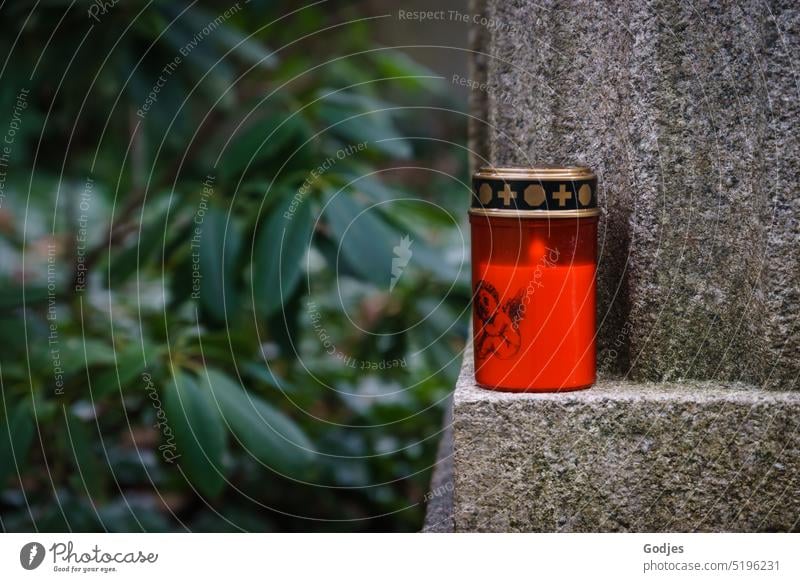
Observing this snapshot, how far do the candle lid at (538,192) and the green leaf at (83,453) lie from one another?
0.88m

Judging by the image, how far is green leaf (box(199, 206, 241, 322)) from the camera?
64.6 inches

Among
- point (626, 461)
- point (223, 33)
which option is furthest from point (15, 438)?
point (626, 461)

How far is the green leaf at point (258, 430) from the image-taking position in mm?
1448

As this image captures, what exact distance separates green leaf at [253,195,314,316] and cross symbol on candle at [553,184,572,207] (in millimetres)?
662

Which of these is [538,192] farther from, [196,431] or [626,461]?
[196,431]

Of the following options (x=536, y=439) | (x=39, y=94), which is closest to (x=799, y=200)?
(x=536, y=439)

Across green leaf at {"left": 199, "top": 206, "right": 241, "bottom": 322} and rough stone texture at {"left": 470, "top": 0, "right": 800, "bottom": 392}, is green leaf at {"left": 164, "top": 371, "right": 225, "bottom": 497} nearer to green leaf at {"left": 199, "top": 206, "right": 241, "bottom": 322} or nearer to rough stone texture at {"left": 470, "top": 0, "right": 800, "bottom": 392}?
green leaf at {"left": 199, "top": 206, "right": 241, "bottom": 322}

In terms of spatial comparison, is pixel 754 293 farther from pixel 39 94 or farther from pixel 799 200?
pixel 39 94

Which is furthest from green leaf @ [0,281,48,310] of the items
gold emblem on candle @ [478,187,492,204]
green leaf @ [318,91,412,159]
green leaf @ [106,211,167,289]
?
gold emblem on candle @ [478,187,492,204]

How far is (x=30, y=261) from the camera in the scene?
11.8ft

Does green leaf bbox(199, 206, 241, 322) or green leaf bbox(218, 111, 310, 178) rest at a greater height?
green leaf bbox(218, 111, 310, 178)

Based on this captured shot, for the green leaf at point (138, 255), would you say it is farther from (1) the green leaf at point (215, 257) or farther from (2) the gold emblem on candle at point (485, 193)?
(2) the gold emblem on candle at point (485, 193)

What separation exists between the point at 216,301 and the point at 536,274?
0.86 meters
